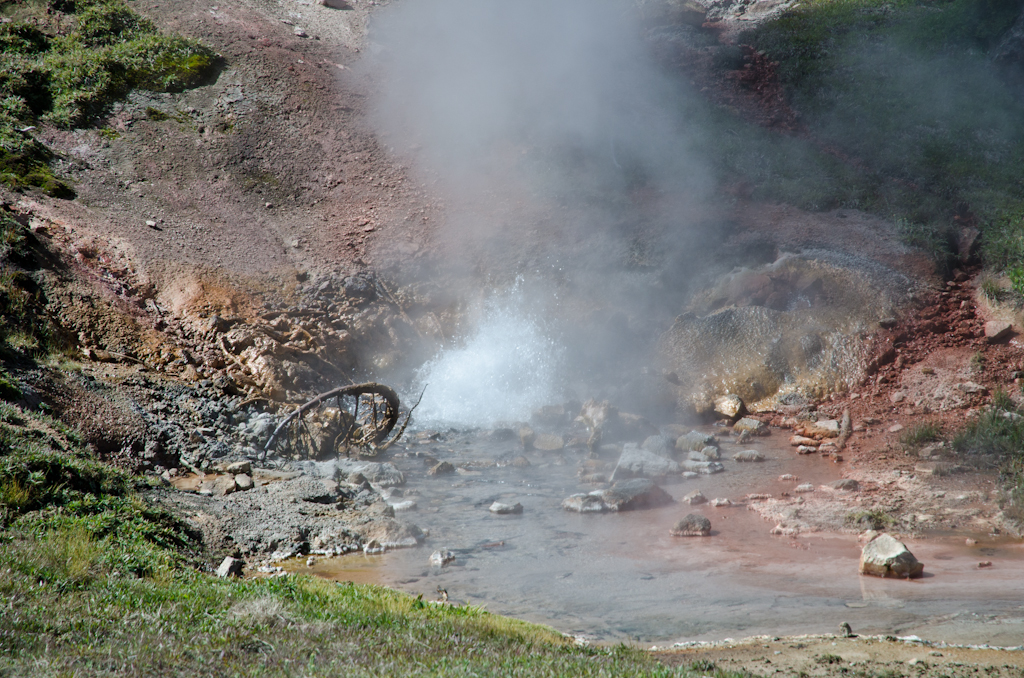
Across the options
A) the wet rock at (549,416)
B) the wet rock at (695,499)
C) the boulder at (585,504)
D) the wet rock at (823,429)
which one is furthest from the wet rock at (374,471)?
the wet rock at (823,429)

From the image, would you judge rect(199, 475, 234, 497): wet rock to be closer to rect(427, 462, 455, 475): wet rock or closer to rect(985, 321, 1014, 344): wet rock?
rect(427, 462, 455, 475): wet rock

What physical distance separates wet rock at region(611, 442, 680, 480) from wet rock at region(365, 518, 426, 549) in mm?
3338

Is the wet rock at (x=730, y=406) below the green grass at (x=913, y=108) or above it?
below

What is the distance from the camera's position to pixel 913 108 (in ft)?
56.9

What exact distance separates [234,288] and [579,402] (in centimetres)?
700

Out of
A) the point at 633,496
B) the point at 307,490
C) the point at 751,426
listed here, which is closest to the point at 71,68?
the point at 307,490

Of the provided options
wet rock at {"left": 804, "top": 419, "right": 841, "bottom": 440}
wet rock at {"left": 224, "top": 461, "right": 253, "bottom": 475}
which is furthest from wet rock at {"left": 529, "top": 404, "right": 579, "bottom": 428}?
wet rock at {"left": 224, "top": 461, "right": 253, "bottom": 475}

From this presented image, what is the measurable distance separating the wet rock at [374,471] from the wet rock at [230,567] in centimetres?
318

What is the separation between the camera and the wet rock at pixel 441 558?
257 inches

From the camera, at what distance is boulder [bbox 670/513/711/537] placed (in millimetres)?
7301

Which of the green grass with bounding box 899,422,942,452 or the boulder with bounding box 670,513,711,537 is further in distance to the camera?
the green grass with bounding box 899,422,942,452

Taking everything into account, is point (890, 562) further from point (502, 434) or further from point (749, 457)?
point (502, 434)

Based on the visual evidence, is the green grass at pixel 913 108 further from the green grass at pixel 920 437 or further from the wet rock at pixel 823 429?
the green grass at pixel 920 437

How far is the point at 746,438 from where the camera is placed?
35.3 feet
